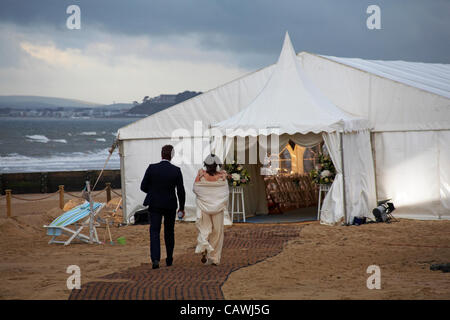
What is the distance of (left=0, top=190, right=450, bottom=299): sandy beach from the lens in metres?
6.54

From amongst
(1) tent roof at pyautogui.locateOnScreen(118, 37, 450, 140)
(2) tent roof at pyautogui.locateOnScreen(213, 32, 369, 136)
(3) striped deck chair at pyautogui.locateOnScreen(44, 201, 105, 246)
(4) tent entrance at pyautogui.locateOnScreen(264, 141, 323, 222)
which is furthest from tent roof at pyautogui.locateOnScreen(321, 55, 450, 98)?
(3) striped deck chair at pyautogui.locateOnScreen(44, 201, 105, 246)

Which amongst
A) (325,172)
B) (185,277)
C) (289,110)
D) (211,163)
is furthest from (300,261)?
(289,110)

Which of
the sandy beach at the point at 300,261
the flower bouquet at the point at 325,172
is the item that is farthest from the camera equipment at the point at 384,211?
the flower bouquet at the point at 325,172

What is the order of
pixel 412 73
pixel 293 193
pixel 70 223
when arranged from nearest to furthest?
1. pixel 70 223
2. pixel 412 73
3. pixel 293 193

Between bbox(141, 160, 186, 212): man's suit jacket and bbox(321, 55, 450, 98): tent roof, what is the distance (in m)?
7.22

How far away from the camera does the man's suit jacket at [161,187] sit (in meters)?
8.16

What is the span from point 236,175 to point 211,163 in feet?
15.8

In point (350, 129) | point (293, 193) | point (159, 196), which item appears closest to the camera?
point (159, 196)

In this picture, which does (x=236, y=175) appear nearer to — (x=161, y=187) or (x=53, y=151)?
(x=161, y=187)

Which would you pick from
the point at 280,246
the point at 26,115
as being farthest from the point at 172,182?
the point at 26,115

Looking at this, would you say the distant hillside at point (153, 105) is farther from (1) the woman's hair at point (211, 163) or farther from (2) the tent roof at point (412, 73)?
(1) the woman's hair at point (211, 163)

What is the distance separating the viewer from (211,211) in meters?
8.61

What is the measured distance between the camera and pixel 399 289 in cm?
639

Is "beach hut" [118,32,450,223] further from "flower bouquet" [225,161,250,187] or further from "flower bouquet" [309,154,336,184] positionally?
"flower bouquet" [225,161,250,187]
